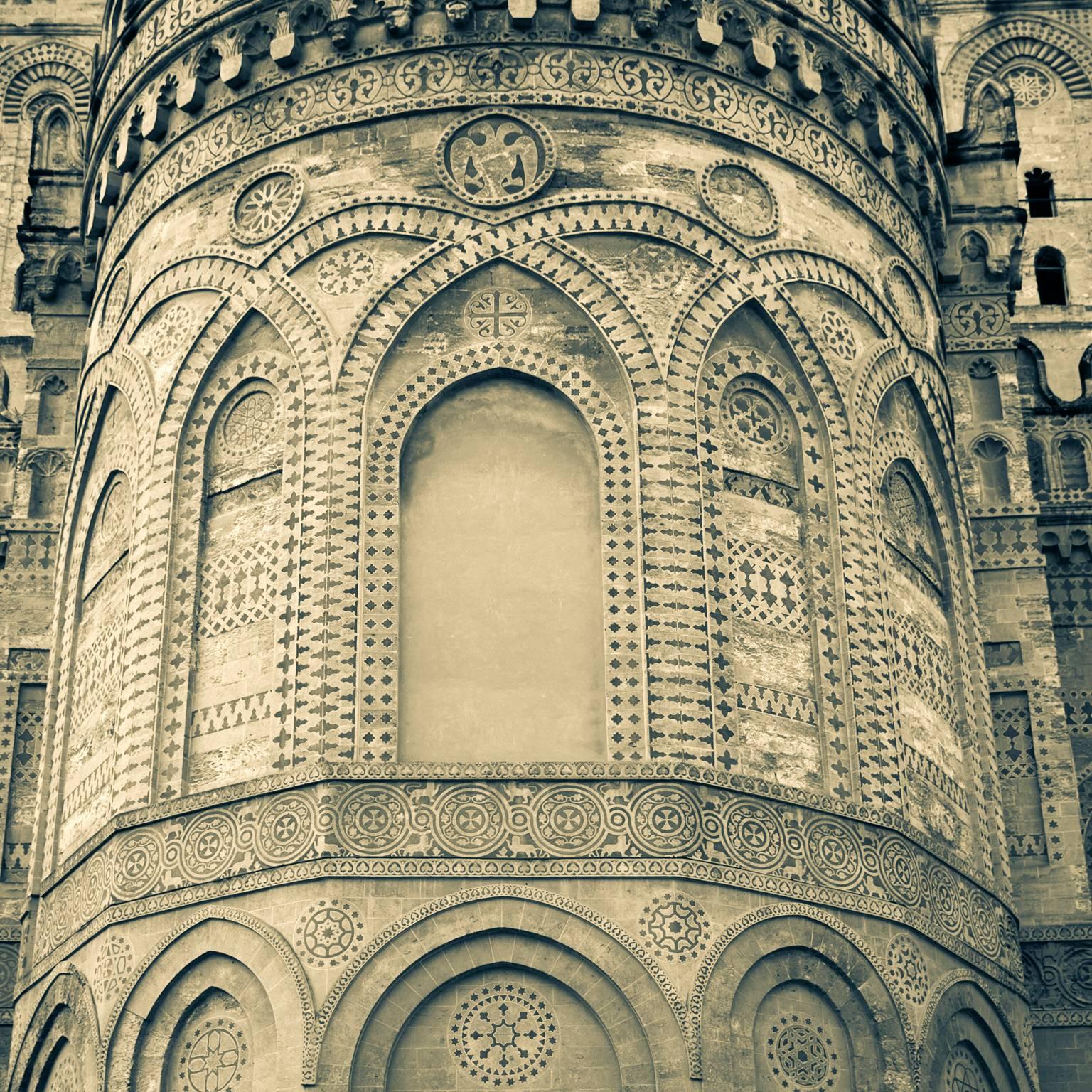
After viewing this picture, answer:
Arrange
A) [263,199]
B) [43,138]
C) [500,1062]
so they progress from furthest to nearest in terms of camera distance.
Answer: [43,138] < [263,199] < [500,1062]

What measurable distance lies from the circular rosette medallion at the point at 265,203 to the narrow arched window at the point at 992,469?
20.1 feet

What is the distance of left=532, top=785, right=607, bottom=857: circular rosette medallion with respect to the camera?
1452 centimetres

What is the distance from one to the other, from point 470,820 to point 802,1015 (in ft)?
7.84

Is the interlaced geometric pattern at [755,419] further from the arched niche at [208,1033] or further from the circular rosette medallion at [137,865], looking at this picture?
the arched niche at [208,1033]

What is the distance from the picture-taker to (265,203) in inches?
666

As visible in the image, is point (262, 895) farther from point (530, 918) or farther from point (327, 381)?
point (327, 381)

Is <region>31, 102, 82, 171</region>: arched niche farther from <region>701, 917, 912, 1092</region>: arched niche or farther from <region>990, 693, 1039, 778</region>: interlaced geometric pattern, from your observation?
<region>701, 917, 912, 1092</region>: arched niche

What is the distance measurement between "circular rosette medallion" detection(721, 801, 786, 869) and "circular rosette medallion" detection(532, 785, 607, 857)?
32.0 inches

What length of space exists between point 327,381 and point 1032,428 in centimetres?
696

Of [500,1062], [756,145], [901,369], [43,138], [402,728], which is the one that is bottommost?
[500,1062]

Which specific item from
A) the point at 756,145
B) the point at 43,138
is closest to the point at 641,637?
the point at 756,145

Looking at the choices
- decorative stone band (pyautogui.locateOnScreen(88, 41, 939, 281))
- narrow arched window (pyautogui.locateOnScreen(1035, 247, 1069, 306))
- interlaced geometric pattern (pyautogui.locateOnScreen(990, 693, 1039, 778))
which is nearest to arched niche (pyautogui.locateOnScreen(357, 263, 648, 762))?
decorative stone band (pyautogui.locateOnScreen(88, 41, 939, 281))

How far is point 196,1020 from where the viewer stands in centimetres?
1468

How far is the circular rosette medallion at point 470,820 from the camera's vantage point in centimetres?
1449
